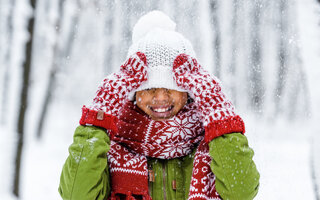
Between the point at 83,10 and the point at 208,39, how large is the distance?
5.62 metres

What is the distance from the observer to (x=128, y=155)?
68.7 inches

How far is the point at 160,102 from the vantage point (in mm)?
1729

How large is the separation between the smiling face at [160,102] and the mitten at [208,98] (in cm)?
9

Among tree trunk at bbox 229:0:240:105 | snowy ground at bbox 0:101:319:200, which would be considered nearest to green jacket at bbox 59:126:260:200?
snowy ground at bbox 0:101:319:200

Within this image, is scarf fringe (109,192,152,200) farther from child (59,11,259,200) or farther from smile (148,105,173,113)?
smile (148,105,173,113)

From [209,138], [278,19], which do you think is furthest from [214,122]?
[278,19]

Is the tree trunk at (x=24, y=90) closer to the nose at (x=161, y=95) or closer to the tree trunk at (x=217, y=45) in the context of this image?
the tree trunk at (x=217, y=45)

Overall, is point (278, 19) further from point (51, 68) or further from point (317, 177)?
point (51, 68)

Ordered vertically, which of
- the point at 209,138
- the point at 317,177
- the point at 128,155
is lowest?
the point at 317,177

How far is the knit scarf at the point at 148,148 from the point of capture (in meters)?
1.63

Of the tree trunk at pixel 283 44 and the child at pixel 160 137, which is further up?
the tree trunk at pixel 283 44

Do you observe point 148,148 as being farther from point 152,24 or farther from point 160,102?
point 152,24

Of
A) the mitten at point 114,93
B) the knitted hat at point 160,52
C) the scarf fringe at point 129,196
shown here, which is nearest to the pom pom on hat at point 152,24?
the knitted hat at point 160,52

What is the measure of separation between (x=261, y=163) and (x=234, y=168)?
6.28m
